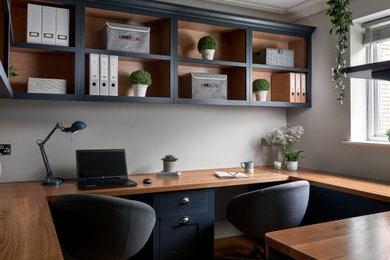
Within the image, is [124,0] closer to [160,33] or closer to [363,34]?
[160,33]

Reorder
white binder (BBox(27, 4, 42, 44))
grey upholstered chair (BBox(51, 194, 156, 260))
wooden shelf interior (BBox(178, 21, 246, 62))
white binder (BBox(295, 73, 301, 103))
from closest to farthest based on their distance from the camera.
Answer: grey upholstered chair (BBox(51, 194, 156, 260)) < white binder (BBox(27, 4, 42, 44)) < wooden shelf interior (BBox(178, 21, 246, 62)) < white binder (BBox(295, 73, 301, 103))

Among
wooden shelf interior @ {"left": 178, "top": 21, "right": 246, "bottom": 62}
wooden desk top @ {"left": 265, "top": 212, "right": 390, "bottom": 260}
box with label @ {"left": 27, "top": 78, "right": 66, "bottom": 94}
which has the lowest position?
wooden desk top @ {"left": 265, "top": 212, "right": 390, "bottom": 260}

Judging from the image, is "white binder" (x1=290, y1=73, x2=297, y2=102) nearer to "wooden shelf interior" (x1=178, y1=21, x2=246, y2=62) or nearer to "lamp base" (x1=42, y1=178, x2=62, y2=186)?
"wooden shelf interior" (x1=178, y1=21, x2=246, y2=62)

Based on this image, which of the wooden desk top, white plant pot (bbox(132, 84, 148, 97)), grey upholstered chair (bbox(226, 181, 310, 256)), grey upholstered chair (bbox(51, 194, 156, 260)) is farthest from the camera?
white plant pot (bbox(132, 84, 148, 97))

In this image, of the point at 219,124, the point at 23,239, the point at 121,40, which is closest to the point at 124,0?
the point at 121,40

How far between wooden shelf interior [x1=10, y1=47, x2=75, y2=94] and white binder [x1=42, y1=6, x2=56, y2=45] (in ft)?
0.39

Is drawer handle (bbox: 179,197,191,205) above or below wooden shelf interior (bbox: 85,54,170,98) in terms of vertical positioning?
below

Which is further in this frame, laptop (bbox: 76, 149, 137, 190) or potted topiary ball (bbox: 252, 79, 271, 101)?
potted topiary ball (bbox: 252, 79, 271, 101)

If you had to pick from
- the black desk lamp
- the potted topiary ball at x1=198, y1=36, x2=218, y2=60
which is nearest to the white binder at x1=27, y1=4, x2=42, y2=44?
the black desk lamp

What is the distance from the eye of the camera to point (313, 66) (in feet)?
11.4

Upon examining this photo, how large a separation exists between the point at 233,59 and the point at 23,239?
8.61 feet

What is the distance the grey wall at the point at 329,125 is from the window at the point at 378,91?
0.21 metres

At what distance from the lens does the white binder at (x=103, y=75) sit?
8.57 feet

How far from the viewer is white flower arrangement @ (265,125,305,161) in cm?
332
